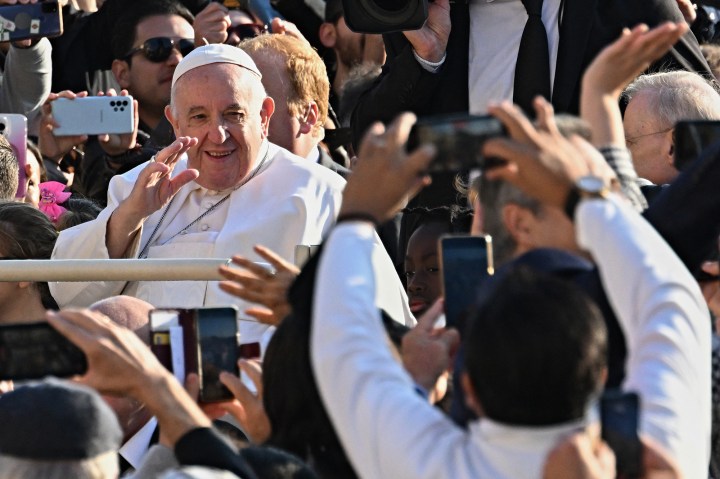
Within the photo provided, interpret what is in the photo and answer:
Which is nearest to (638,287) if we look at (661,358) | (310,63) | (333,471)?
(661,358)

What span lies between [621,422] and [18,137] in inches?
174

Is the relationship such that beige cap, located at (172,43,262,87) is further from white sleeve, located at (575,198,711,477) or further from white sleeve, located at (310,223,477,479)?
white sleeve, located at (575,198,711,477)

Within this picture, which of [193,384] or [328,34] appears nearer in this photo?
[193,384]

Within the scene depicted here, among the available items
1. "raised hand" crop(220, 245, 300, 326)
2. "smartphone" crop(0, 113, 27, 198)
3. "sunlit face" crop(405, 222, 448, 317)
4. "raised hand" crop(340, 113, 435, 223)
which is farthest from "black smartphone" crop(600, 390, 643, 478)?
"smartphone" crop(0, 113, 27, 198)

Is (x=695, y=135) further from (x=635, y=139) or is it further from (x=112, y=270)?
(x=112, y=270)

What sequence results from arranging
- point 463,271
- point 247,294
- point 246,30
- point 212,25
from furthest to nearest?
point 246,30, point 212,25, point 247,294, point 463,271

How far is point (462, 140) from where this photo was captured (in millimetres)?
2660

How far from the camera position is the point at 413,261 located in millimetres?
5465

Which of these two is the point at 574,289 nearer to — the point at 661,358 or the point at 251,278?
the point at 661,358

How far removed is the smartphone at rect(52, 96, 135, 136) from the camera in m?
6.52

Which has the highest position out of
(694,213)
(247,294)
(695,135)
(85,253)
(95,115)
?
(695,135)

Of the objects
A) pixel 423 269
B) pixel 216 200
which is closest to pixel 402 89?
pixel 423 269

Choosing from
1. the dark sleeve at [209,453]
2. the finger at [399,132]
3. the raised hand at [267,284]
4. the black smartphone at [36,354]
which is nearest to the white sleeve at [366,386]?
the finger at [399,132]

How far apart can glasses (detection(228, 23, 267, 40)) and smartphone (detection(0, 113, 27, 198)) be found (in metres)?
1.26
